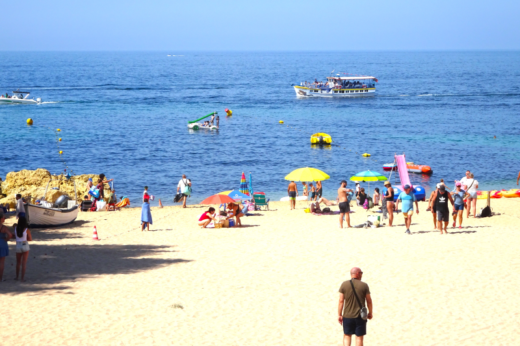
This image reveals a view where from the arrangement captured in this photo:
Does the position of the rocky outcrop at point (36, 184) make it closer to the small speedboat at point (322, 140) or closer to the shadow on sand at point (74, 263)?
the shadow on sand at point (74, 263)

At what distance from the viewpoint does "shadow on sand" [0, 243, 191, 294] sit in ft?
41.8

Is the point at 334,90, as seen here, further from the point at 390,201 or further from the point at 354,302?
the point at 354,302

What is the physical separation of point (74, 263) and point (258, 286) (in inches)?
203

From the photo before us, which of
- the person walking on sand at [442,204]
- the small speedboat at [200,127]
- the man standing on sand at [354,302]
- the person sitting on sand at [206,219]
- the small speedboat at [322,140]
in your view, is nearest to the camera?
the man standing on sand at [354,302]

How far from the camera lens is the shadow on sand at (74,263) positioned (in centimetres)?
1273

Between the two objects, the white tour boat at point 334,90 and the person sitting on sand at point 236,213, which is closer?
the person sitting on sand at point 236,213

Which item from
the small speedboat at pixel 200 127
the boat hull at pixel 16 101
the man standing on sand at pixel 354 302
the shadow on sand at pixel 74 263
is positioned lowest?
the shadow on sand at pixel 74 263

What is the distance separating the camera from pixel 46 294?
12.0m

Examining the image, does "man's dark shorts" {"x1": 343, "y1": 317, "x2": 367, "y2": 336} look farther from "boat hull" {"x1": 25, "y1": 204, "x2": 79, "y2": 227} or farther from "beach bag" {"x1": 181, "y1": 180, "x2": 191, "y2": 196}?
"beach bag" {"x1": 181, "y1": 180, "x2": 191, "y2": 196}

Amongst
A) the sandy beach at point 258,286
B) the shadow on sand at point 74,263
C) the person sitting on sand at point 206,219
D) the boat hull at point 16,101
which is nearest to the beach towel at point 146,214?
the sandy beach at point 258,286

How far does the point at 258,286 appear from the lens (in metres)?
12.9

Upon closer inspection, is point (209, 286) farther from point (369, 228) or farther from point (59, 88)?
point (59, 88)

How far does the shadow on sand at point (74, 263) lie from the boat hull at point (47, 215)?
251cm

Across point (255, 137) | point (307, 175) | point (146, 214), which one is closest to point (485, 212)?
point (307, 175)
